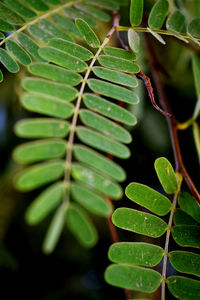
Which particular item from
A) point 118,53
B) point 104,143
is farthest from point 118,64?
point 104,143

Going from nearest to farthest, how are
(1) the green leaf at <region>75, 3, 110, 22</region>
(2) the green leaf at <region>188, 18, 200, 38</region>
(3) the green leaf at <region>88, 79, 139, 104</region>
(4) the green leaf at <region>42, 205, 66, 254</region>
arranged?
(4) the green leaf at <region>42, 205, 66, 254</region>
(3) the green leaf at <region>88, 79, 139, 104</region>
(2) the green leaf at <region>188, 18, 200, 38</region>
(1) the green leaf at <region>75, 3, 110, 22</region>

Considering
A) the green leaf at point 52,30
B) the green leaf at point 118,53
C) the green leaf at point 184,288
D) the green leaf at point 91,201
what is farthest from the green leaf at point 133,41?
the green leaf at point 184,288

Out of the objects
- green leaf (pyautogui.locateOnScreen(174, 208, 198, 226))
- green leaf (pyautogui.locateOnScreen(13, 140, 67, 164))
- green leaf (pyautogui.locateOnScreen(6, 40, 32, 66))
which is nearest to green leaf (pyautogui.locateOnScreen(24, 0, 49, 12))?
green leaf (pyautogui.locateOnScreen(6, 40, 32, 66))

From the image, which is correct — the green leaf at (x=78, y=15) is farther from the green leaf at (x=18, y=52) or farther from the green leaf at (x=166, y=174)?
the green leaf at (x=166, y=174)

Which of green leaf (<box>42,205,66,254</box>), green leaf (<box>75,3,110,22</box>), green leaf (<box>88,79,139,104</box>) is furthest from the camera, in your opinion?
green leaf (<box>75,3,110,22</box>)

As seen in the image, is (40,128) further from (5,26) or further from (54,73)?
(5,26)

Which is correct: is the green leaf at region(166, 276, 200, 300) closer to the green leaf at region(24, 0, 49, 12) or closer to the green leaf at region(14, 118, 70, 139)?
the green leaf at region(14, 118, 70, 139)

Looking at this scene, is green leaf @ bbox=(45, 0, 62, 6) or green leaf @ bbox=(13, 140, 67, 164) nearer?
green leaf @ bbox=(13, 140, 67, 164)
